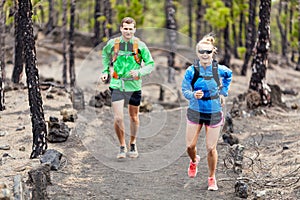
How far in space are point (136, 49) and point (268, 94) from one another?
6012mm

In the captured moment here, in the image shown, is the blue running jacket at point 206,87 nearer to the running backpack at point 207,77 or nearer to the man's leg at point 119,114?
the running backpack at point 207,77

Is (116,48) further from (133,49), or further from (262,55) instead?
(262,55)

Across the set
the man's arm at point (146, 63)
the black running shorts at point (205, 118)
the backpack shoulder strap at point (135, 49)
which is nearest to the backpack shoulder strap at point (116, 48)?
the backpack shoulder strap at point (135, 49)

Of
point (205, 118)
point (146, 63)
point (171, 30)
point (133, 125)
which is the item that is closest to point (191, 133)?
point (205, 118)

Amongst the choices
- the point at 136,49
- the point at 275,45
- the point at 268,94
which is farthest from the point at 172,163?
the point at 275,45

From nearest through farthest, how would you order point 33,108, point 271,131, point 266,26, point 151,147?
1. point 33,108
2. point 151,147
3. point 271,131
4. point 266,26

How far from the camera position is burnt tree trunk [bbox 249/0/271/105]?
13.3 metres

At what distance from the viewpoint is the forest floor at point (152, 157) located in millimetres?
7473

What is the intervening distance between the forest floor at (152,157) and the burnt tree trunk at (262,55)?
20.3 inches

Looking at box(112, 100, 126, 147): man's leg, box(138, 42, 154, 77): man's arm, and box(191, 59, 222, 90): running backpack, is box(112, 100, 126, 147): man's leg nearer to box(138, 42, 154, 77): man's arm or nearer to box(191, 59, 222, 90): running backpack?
box(138, 42, 154, 77): man's arm

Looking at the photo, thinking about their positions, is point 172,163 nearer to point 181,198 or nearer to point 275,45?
point 181,198

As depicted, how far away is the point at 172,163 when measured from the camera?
30.6 ft

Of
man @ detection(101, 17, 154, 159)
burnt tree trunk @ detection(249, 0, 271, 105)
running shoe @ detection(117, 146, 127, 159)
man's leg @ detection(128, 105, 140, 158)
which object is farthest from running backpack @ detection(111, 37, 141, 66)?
burnt tree trunk @ detection(249, 0, 271, 105)

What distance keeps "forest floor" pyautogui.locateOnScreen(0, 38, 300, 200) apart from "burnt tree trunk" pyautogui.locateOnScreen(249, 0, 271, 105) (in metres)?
0.51
